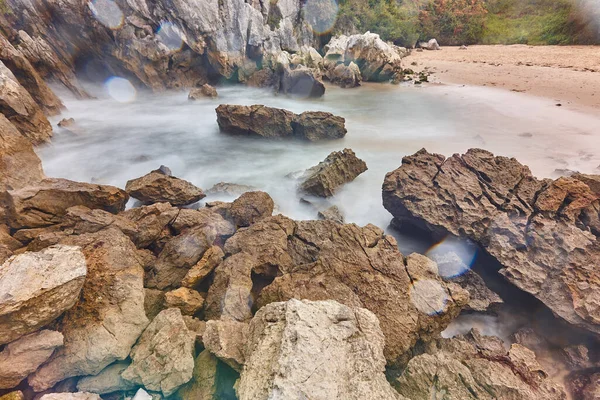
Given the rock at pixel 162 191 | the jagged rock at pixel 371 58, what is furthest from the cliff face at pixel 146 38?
the rock at pixel 162 191

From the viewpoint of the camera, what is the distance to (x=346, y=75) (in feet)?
76.1

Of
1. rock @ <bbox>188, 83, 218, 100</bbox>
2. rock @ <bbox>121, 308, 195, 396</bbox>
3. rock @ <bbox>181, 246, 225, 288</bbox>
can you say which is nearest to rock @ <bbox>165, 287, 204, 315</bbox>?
rock @ <bbox>181, 246, 225, 288</bbox>

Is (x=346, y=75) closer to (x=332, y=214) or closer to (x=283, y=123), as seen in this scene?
(x=283, y=123)

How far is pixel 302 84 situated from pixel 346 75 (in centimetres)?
544

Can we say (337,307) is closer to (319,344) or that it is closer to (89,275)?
(319,344)

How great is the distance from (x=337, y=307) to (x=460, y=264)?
317 cm

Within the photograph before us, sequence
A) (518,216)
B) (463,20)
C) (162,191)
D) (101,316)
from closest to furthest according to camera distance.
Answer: (101,316) < (518,216) < (162,191) < (463,20)

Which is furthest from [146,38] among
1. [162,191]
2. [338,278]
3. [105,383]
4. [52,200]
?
[105,383]

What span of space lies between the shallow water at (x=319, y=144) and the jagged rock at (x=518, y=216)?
45.2 inches

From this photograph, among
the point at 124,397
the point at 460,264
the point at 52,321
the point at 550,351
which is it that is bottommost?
the point at 550,351

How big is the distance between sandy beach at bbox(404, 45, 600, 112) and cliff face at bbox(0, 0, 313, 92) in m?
14.5

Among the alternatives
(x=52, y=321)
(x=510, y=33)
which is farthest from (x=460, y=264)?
(x=510, y=33)

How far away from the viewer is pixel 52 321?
10.4ft

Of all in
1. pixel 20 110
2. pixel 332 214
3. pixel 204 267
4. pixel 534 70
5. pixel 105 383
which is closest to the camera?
pixel 105 383
